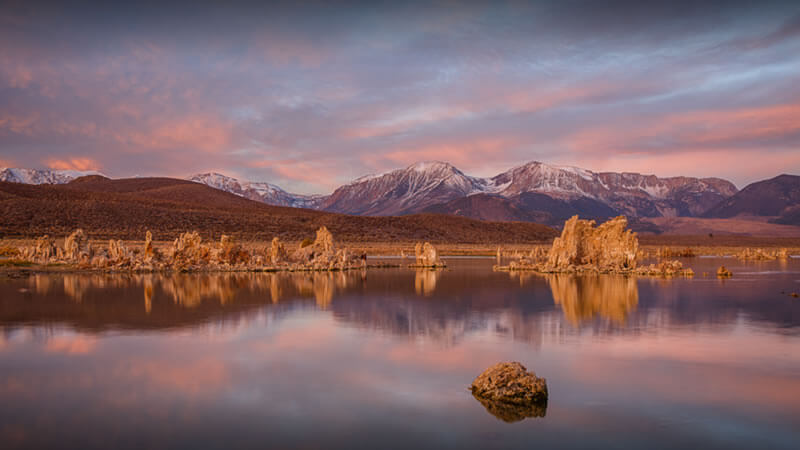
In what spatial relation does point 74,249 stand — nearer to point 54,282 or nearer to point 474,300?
point 54,282

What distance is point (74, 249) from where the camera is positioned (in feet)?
128

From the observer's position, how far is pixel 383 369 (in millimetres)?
11406

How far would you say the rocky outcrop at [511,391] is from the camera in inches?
348

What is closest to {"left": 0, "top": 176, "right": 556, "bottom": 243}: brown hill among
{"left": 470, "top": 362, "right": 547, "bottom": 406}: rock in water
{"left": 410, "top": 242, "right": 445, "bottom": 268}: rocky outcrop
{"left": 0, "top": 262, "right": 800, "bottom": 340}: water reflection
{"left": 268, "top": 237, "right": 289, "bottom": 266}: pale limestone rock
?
{"left": 268, "top": 237, "right": 289, "bottom": 266}: pale limestone rock

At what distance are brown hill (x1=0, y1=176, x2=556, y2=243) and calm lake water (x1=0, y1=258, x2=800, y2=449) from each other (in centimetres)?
4929

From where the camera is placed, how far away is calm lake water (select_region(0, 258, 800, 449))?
7.98 m

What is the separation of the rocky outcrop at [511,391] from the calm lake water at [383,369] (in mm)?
271

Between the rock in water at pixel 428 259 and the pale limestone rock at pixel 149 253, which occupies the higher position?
the pale limestone rock at pixel 149 253

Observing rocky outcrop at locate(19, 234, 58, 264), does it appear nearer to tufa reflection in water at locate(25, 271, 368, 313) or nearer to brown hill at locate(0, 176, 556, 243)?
tufa reflection in water at locate(25, 271, 368, 313)

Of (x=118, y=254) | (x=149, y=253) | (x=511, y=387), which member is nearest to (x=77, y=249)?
(x=118, y=254)

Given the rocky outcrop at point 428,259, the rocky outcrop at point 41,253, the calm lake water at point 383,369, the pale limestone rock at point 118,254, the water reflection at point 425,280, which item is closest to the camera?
the calm lake water at point 383,369

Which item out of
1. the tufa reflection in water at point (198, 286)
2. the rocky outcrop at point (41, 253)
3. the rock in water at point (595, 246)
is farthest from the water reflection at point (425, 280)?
the rocky outcrop at point (41, 253)

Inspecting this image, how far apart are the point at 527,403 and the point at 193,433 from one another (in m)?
4.74

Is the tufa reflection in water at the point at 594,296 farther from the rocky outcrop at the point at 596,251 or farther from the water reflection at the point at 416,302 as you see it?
the rocky outcrop at the point at 596,251
